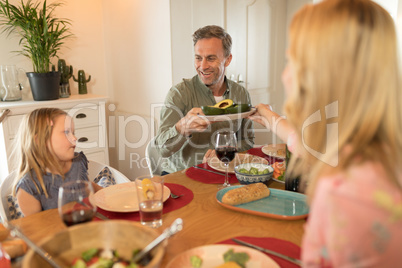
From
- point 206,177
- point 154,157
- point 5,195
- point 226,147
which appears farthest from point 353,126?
point 154,157

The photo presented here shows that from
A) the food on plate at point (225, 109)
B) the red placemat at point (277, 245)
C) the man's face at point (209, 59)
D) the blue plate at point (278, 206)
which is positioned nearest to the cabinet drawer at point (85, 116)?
the man's face at point (209, 59)

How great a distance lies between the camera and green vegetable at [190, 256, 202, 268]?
0.81 meters

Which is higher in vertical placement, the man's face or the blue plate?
the man's face

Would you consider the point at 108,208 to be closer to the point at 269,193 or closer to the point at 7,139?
the point at 269,193

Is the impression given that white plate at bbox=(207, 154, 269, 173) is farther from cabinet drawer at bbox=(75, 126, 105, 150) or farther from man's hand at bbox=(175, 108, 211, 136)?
cabinet drawer at bbox=(75, 126, 105, 150)

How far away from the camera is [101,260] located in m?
0.69

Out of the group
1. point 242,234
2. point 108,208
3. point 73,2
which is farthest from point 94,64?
point 242,234

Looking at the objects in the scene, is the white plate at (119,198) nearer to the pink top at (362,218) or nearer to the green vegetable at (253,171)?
the green vegetable at (253,171)

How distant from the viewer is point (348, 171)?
0.57 meters

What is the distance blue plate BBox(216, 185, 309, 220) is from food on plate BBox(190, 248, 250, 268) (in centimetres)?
26

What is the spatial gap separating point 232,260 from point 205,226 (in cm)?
23

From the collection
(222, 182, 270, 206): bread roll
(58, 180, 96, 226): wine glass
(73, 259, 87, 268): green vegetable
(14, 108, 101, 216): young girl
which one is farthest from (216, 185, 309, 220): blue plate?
(14, 108, 101, 216): young girl

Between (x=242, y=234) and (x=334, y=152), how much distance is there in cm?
45

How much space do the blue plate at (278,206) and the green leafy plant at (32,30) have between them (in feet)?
7.29
